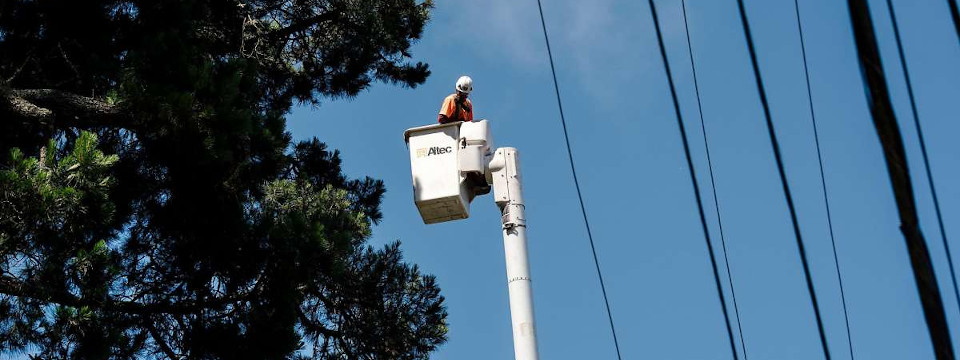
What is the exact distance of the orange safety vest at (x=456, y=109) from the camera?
794 cm

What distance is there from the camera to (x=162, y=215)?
10672 mm

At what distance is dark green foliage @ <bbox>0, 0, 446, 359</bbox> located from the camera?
29.5ft

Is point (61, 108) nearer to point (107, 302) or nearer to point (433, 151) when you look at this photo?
point (107, 302)

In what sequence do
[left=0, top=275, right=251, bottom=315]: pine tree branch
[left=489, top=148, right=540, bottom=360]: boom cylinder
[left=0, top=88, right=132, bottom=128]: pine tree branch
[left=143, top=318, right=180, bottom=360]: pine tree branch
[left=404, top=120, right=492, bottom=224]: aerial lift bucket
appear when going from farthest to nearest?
[left=143, top=318, right=180, bottom=360]: pine tree branch, [left=0, top=88, right=132, bottom=128]: pine tree branch, [left=0, top=275, right=251, bottom=315]: pine tree branch, [left=404, top=120, right=492, bottom=224]: aerial lift bucket, [left=489, top=148, right=540, bottom=360]: boom cylinder

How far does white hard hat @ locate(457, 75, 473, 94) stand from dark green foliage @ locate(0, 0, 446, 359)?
235cm

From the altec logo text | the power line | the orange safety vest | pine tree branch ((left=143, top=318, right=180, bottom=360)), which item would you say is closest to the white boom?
the altec logo text

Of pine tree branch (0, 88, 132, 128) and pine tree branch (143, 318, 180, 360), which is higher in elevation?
pine tree branch (0, 88, 132, 128)

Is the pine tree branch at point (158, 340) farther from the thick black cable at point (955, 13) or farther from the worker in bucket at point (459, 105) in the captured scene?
the thick black cable at point (955, 13)

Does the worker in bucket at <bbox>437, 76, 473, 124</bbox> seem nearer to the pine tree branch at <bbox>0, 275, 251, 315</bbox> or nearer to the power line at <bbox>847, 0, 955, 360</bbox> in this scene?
the pine tree branch at <bbox>0, 275, 251, 315</bbox>

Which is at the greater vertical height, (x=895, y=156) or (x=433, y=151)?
(x=433, y=151)

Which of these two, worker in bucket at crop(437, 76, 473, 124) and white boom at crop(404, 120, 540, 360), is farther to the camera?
worker in bucket at crop(437, 76, 473, 124)

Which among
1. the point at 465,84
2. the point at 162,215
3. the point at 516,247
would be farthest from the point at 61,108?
the point at 516,247

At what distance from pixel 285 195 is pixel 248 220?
140cm

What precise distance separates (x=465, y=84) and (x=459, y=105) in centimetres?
22
